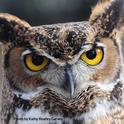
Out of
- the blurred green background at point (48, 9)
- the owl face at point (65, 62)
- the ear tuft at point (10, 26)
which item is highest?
the blurred green background at point (48, 9)

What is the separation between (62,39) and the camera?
4.63ft

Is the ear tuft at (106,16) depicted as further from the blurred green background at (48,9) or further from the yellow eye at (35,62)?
the yellow eye at (35,62)

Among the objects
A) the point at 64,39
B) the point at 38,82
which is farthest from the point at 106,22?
the point at 38,82

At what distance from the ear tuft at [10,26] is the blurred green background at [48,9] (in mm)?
78

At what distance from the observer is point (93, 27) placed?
1477 mm

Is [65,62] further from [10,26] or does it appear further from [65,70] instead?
[10,26]

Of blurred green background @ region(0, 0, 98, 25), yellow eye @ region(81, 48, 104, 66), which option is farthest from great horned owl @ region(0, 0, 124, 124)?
blurred green background @ region(0, 0, 98, 25)

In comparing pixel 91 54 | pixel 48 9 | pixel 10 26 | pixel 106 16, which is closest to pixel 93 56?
pixel 91 54

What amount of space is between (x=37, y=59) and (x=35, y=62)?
0.04ft

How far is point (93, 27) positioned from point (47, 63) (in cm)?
17

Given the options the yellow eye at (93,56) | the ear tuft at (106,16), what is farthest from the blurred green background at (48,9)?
the yellow eye at (93,56)

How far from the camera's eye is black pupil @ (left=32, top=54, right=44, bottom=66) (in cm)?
144

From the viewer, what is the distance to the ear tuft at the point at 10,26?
4.93ft

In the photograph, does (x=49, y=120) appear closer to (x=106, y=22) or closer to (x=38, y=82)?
(x=38, y=82)
